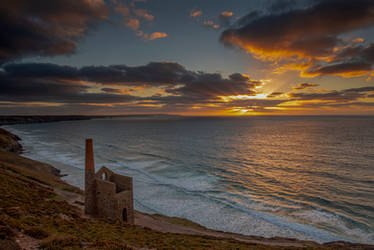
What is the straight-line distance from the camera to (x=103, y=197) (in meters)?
17.5

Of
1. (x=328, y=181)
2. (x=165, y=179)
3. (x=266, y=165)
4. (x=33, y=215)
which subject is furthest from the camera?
(x=266, y=165)

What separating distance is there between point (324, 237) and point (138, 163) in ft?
122

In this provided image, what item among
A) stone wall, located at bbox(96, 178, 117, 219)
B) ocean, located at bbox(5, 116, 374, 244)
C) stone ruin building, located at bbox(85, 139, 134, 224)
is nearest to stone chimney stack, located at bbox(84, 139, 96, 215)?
stone ruin building, located at bbox(85, 139, 134, 224)

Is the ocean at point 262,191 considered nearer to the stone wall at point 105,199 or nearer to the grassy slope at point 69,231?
the stone wall at point 105,199

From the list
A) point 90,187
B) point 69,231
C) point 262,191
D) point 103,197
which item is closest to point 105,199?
point 103,197

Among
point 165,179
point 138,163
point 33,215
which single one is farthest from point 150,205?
point 138,163

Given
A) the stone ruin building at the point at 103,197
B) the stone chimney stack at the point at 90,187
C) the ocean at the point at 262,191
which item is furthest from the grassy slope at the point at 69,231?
the ocean at the point at 262,191

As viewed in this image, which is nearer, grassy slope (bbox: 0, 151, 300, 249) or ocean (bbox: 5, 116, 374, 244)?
grassy slope (bbox: 0, 151, 300, 249)

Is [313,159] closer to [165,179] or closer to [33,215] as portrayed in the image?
[165,179]

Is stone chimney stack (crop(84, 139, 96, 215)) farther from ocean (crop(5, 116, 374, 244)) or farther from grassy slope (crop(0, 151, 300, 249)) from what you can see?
ocean (crop(5, 116, 374, 244))

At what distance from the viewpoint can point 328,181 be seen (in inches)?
1270

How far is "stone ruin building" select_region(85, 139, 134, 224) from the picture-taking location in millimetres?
16908

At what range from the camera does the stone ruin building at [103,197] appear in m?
16.9

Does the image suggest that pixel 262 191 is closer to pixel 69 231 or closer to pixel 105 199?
pixel 105 199
